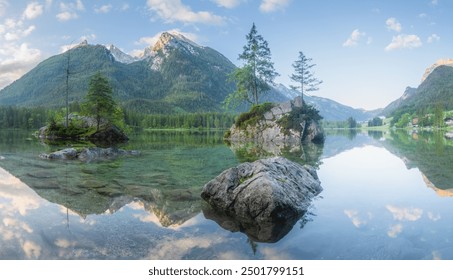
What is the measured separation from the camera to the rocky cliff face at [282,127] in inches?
2339

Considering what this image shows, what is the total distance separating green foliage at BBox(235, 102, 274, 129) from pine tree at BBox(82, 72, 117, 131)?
954 inches

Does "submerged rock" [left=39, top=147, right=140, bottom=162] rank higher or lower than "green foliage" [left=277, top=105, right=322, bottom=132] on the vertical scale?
lower

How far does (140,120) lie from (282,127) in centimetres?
13531

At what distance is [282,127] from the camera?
59.9m

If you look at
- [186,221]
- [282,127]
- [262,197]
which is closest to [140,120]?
[282,127]

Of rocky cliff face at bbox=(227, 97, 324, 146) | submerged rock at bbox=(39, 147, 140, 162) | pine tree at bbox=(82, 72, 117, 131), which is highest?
pine tree at bbox=(82, 72, 117, 131)

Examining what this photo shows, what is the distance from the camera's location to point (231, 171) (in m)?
13.1

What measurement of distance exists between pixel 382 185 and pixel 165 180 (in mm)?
11159

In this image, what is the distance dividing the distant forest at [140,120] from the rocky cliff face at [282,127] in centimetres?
A: 10736

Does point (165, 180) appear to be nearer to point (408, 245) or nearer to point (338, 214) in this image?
point (338, 214)

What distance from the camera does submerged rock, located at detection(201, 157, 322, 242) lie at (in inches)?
386

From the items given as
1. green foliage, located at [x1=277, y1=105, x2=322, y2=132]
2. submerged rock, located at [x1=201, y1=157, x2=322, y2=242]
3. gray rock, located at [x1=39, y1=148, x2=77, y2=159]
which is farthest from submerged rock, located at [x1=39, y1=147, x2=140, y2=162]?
green foliage, located at [x1=277, y1=105, x2=322, y2=132]

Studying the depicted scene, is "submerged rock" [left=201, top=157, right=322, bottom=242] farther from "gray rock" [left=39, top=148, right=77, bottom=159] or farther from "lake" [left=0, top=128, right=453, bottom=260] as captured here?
"gray rock" [left=39, top=148, right=77, bottom=159]

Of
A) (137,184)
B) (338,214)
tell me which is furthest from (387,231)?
(137,184)
